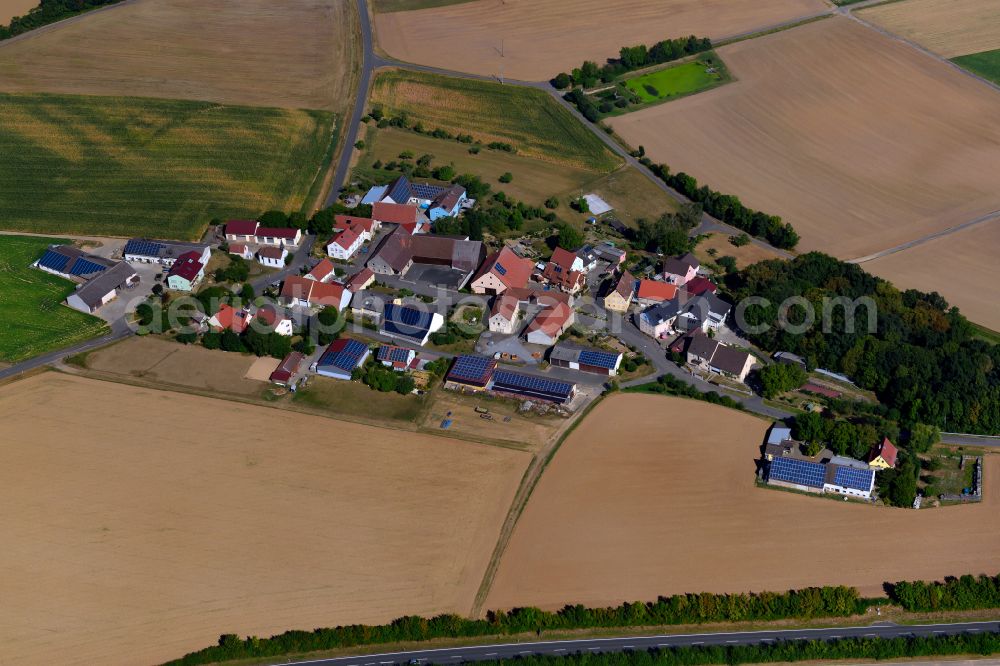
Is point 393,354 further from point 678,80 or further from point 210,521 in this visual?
point 678,80

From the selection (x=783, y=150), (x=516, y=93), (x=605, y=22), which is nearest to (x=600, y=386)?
(x=783, y=150)

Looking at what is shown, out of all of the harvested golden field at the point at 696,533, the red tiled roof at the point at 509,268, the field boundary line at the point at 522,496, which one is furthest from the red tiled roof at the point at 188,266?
the harvested golden field at the point at 696,533

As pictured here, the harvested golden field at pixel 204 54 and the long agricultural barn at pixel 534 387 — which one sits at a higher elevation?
the harvested golden field at pixel 204 54

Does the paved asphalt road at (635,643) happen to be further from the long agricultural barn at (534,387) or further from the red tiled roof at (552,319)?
the red tiled roof at (552,319)

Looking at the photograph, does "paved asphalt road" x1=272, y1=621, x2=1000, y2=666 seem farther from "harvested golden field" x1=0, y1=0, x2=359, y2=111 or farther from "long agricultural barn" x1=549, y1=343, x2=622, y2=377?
"harvested golden field" x1=0, y1=0, x2=359, y2=111

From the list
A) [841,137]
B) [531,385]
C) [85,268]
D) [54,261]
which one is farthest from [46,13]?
[841,137]

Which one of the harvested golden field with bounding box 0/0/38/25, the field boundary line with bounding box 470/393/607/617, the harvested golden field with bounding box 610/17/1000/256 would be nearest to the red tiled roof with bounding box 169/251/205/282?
the field boundary line with bounding box 470/393/607/617
